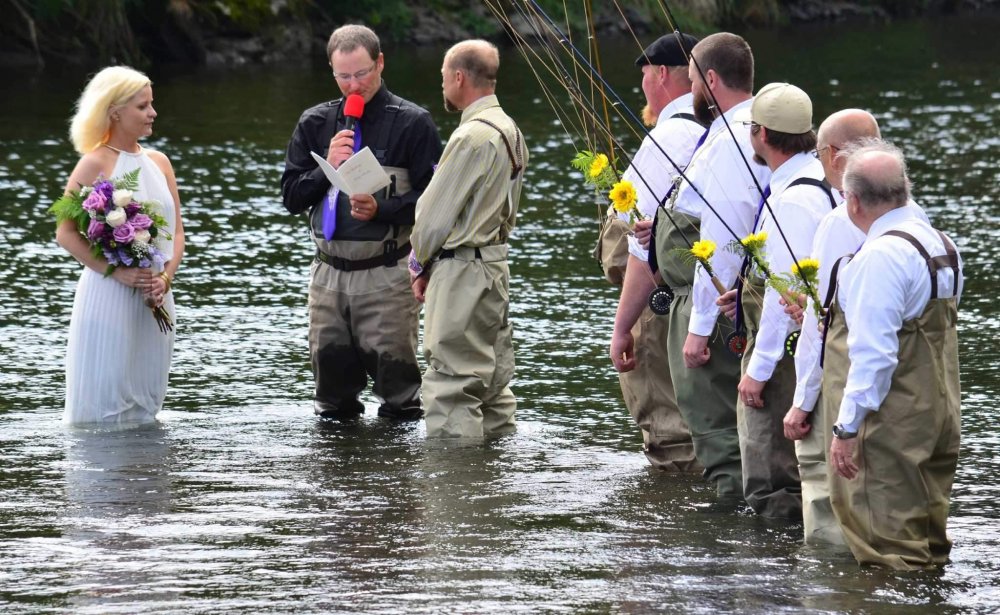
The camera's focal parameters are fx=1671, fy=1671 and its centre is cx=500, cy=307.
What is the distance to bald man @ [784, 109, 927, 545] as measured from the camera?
6.11 metres

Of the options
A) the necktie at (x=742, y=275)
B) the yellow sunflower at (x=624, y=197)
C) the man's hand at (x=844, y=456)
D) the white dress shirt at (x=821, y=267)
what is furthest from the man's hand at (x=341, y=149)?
the man's hand at (x=844, y=456)

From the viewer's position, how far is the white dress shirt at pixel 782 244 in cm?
634

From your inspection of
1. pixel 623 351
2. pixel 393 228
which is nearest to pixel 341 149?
pixel 393 228

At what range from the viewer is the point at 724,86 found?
7.12 meters

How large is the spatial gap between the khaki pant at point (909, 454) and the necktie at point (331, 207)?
3539 millimetres

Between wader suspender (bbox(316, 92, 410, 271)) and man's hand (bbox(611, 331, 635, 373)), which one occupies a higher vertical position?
wader suspender (bbox(316, 92, 410, 271))

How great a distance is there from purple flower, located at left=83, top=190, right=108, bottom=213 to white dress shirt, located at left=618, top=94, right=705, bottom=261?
9.09 feet

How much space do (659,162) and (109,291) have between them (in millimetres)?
3100

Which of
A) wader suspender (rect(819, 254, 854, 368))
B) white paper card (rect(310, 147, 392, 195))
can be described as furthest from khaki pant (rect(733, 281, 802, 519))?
white paper card (rect(310, 147, 392, 195))

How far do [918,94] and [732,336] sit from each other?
80.0ft

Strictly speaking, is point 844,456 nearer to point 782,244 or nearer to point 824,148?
point 782,244

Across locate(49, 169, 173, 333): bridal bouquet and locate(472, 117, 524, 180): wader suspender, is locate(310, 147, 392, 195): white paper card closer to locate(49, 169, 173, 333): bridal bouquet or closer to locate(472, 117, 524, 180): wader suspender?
locate(472, 117, 524, 180): wader suspender

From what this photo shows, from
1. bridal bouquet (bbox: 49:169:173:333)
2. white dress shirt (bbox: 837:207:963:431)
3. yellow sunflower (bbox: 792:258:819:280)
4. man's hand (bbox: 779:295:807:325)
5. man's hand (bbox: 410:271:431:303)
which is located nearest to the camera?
white dress shirt (bbox: 837:207:963:431)

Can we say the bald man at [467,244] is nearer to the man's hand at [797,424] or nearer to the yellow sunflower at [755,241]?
the yellow sunflower at [755,241]
